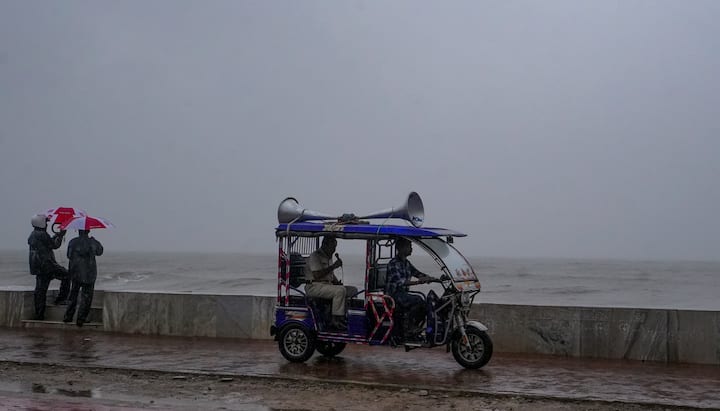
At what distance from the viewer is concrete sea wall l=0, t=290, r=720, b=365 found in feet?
35.2

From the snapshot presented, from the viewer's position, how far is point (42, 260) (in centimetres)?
1497

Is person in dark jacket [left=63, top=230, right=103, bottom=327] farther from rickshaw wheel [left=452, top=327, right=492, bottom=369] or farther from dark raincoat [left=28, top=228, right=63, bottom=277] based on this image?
rickshaw wheel [left=452, top=327, right=492, bottom=369]

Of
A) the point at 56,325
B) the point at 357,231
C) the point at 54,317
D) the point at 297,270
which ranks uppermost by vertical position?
the point at 357,231

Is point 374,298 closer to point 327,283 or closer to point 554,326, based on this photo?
point 327,283

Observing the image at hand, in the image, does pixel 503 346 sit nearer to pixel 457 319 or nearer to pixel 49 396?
pixel 457 319

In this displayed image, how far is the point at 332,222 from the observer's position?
10.7 metres

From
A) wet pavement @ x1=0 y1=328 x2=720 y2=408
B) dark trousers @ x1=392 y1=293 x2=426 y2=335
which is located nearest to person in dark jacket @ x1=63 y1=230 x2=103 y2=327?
wet pavement @ x1=0 y1=328 x2=720 y2=408

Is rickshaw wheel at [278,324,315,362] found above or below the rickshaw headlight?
below

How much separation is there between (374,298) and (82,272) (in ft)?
21.7

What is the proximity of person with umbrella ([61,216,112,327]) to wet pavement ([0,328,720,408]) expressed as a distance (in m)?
1.40

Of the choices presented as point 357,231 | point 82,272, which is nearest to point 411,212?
point 357,231

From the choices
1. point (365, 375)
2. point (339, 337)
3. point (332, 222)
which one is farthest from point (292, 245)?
point (365, 375)

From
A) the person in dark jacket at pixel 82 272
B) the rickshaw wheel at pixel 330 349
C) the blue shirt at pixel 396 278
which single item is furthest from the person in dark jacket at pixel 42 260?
the blue shirt at pixel 396 278

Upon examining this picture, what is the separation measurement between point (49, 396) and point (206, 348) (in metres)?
3.94
